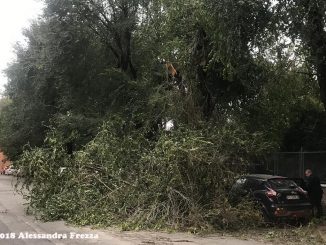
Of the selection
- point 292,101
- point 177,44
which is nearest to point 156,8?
point 177,44

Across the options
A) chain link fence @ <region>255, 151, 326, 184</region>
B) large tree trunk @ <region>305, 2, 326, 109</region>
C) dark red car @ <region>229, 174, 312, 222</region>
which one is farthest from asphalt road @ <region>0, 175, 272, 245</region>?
chain link fence @ <region>255, 151, 326, 184</region>

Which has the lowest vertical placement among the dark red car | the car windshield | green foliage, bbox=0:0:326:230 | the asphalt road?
the asphalt road

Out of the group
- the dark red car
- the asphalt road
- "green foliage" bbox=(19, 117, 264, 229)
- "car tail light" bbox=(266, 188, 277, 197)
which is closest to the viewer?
the asphalt road

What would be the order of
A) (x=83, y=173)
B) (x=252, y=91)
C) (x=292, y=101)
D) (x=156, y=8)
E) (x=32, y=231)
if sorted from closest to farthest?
(x=32, y=231)
(x=83, y=173)
(x=252, y=91)
(x=156, y=8)
(x=292, y=101)

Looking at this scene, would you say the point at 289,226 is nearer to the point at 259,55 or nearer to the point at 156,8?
the point at 259,55

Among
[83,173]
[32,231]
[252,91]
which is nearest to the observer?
[32,231]

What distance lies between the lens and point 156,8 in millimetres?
22094

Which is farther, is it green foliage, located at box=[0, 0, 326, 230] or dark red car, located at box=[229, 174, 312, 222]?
dark red car, located at box=[229, 174, 312, 222]

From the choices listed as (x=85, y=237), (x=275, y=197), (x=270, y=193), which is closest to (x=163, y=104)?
(x=270, y=193)

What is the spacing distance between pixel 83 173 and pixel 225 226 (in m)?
4.98

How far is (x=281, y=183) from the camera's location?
1456cm

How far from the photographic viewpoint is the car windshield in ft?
47.0

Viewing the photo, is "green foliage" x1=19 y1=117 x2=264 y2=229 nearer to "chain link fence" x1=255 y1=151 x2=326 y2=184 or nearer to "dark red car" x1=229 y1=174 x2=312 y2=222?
"dark red car" x1=229 y1=174 x2=312 y2=222

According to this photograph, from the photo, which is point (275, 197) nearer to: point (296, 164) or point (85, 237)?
point (85, 237)
